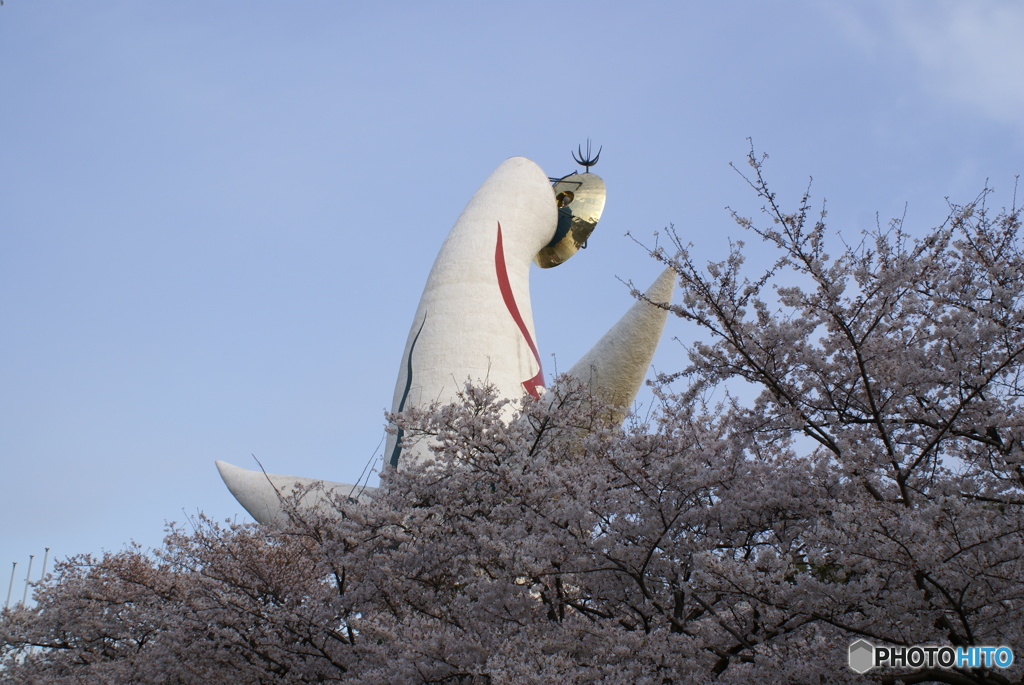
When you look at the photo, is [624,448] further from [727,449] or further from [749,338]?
[749,338]

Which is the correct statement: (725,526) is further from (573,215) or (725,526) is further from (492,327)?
(573,215)

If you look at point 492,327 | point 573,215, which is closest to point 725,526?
point 492,327

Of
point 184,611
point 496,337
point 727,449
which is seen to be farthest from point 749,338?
point 496,337

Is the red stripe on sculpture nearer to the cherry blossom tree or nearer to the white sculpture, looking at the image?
the white sculpture

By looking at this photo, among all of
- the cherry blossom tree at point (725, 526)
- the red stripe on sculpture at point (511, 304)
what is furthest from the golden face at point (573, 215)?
the cherry blossom tree at point (725, 526)

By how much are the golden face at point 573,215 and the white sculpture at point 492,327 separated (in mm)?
835

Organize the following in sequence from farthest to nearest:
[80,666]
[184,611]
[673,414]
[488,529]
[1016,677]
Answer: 1. [80,666]
2. [184,611]
3. [488,529]
4. [673,414]
5. [1016,677]

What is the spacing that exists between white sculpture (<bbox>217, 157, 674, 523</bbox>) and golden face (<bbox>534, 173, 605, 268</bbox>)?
835 mm

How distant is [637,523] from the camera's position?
7.45 m

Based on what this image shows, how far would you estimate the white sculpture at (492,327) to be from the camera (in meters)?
15.8

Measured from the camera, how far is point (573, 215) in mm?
21062

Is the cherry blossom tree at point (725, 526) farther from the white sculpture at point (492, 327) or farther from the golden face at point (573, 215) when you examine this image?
the golden face at point (573, 215)

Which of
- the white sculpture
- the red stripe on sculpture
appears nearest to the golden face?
the white sculpture

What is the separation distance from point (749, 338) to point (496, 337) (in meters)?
10.6
